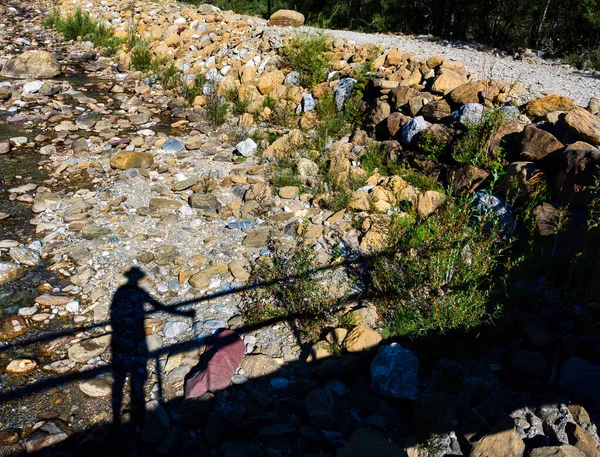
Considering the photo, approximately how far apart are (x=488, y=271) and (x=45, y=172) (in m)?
5.11

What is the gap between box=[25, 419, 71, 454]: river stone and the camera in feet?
9.34

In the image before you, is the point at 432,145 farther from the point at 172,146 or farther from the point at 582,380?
the point at 172,146

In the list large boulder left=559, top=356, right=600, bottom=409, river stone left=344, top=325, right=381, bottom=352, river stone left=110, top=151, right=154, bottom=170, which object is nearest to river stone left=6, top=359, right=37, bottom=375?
river stone left=344, top=325, right=381, bottom=352

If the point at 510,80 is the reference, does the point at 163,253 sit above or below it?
below

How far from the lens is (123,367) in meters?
3.43

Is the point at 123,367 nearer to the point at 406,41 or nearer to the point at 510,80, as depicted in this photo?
the point at 510,80

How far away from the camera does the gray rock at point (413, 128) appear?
568 centimetres

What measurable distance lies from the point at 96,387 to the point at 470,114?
14.2 ft

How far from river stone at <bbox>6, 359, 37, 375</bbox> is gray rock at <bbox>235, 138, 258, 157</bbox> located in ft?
12.3

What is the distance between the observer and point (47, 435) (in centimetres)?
290

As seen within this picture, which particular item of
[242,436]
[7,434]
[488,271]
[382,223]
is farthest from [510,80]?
[7,434]

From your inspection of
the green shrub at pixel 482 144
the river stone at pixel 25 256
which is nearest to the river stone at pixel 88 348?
the river stone at pixel 25 256

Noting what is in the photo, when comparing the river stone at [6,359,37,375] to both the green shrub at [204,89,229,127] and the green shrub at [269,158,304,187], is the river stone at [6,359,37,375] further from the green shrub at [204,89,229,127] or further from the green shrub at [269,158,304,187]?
the green shrub at [204,89,229,127]

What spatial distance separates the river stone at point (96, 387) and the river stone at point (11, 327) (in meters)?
0.77
